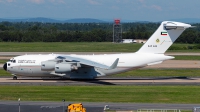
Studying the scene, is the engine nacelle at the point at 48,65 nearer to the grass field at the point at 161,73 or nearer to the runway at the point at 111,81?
the runway at the point at 111,81

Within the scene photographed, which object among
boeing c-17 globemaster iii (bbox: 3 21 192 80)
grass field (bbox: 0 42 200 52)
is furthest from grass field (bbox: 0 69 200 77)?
grass field (bbox: 0 42 200 52)

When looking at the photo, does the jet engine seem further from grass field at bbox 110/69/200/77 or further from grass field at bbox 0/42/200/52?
grass field at bbox 0/42/200/52

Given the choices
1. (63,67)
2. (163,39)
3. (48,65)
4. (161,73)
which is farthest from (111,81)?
(161,73)

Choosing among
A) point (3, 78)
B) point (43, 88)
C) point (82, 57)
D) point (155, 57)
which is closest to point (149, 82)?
point (155, 57)

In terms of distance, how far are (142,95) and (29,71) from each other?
16.8 m

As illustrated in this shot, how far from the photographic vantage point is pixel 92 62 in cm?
5341

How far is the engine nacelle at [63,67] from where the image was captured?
53184 millimetres

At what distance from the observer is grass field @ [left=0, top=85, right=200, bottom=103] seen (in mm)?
40594

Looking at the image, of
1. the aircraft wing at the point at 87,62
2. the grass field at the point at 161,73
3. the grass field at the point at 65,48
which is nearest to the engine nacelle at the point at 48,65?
the aircraft wing at the point at 87,62

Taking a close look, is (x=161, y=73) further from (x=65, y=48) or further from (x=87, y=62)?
(x=65, y=48)

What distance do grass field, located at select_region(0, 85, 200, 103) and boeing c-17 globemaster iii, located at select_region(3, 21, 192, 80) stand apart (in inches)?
225

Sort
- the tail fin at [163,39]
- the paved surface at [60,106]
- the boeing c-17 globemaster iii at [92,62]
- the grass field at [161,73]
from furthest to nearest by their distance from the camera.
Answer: the grass field at [161,73] → the tail fin at [163,39] → the boeing c-17 globemaster iii at [92,62] → the paved surface at [60,106]

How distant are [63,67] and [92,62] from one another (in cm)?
334

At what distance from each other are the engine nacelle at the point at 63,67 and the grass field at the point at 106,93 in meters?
5.12
